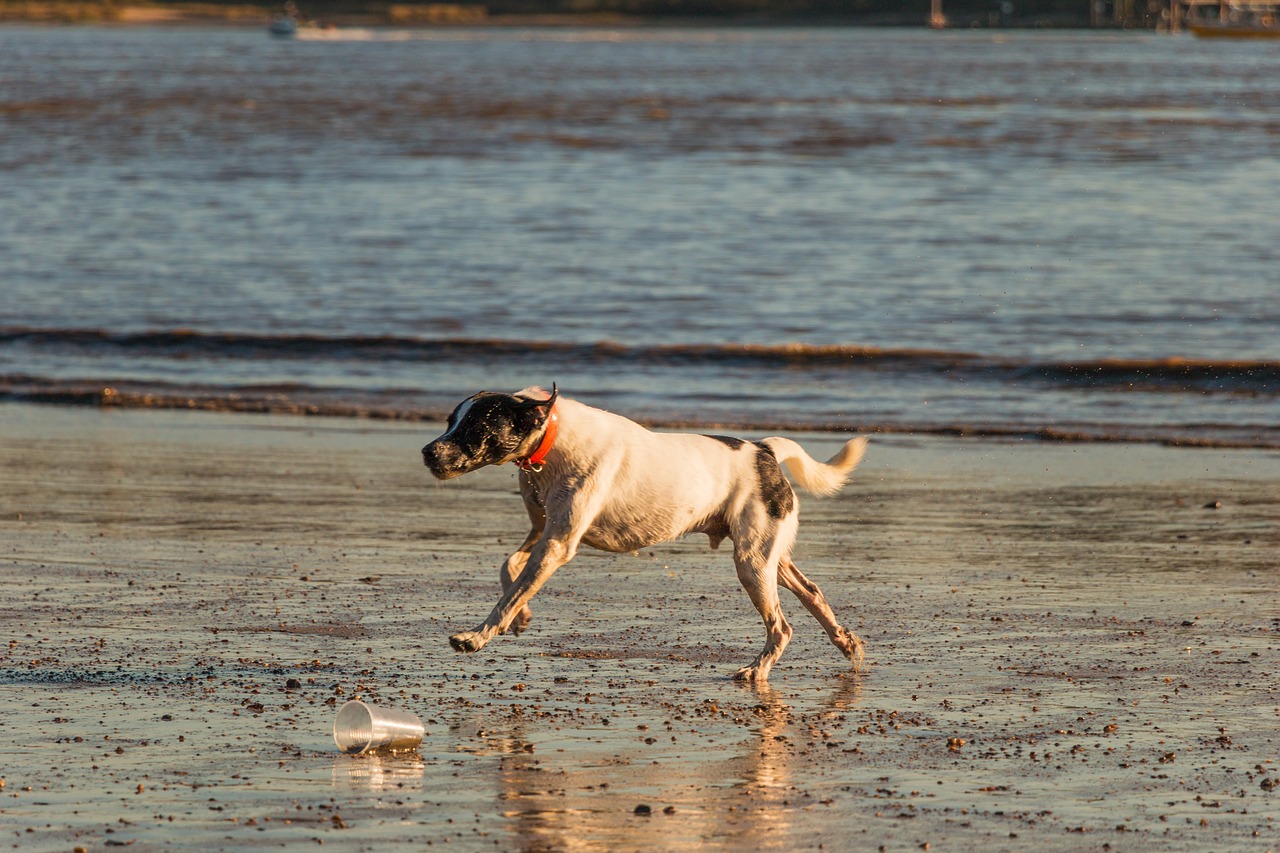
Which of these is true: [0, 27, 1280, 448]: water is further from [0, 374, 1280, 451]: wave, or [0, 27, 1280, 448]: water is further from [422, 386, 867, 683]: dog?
[422, 386, 867, 683]: dog

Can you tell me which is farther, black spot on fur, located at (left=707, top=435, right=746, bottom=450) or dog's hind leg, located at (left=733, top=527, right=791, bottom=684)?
black spot on fur, located at (left=707, top=435, right=746, bottom=450)

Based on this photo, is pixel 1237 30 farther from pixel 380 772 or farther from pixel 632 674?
pixel 380 772

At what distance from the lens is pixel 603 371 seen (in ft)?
59.8

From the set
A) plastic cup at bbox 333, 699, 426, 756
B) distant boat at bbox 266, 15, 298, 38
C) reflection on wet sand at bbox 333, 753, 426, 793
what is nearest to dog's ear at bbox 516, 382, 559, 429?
plastic cup at bbox 333, 699, 426, 756

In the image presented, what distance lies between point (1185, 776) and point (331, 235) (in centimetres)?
2332

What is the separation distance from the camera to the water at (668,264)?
16.9 metres

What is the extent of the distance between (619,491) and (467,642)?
0.89m

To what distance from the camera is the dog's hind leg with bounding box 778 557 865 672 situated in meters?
7.49

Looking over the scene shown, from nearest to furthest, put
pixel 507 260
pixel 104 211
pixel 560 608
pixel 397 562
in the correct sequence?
pixel 560 608
pixel 397 562
pixel 507 260
pixel 104 211

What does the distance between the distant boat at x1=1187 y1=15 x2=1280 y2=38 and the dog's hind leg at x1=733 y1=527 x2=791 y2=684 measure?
546ft

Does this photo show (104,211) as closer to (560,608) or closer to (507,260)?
(507,260)

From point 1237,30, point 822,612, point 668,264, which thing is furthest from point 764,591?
point 1237,30

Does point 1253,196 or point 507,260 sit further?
point 1253,196

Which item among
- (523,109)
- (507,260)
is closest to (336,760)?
(507,260)
